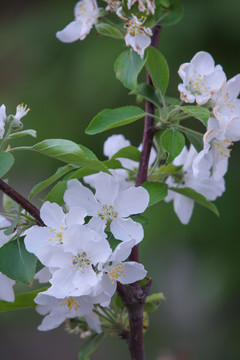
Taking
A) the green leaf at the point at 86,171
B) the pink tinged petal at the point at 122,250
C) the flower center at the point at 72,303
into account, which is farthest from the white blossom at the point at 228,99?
the flower center at the point at 72,303

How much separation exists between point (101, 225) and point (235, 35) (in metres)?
2.48

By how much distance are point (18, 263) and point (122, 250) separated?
19cm

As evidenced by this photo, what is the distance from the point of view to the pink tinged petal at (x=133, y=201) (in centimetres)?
102

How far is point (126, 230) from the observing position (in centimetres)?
99

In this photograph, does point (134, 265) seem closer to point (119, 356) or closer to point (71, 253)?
point (71, 253)

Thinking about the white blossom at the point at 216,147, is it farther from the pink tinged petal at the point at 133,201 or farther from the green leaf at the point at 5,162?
the green leaf at the point at 5,162

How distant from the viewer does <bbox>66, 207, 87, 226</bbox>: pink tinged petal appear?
939 millimetres

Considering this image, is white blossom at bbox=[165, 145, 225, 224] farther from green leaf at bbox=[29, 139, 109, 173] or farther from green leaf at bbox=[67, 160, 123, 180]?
green leaf at bbox=[29, 139, 109, 173]

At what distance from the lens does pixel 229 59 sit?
325 centimetres

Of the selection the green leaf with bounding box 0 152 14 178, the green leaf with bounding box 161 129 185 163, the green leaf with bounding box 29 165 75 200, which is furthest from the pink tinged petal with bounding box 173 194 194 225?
the green leaf with bounding box 0 152 14 178

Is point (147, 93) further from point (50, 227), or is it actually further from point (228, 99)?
point (50, 227)

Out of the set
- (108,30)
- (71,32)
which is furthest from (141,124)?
(108,30)

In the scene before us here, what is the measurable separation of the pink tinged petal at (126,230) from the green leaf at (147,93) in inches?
11.8

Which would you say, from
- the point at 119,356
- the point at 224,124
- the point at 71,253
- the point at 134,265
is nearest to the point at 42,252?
the point at 71,253
